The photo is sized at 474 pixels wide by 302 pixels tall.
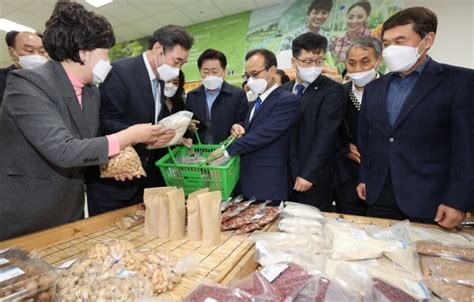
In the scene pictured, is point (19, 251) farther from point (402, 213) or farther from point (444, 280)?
point (402, 213)

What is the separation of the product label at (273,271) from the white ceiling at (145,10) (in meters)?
5.12

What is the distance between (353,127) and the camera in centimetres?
196

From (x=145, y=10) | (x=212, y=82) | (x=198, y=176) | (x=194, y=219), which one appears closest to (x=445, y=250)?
(x=194, y=219)

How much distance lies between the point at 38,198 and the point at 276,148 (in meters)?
1.27

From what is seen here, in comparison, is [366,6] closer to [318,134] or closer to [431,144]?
[318,134]

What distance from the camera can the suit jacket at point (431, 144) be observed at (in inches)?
48.3

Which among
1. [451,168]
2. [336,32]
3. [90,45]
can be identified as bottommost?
[451,168]

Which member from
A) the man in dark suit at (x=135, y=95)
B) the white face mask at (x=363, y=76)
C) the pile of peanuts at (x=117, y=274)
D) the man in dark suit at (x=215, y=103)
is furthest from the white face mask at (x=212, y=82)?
the pile of peanuts at (x=117, y=274)

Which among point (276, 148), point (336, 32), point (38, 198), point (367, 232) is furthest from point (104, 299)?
point (336, 32)

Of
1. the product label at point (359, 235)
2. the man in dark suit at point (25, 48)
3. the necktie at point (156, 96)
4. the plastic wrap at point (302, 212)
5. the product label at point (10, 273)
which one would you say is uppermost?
the man in dark suit at point (25, 48)

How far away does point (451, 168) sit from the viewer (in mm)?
1279

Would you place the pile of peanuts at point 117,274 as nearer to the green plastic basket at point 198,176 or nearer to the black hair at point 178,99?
the green plastic basket at point 198,176

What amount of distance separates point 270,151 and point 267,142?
107 mm

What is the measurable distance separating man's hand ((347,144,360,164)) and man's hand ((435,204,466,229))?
691mm
